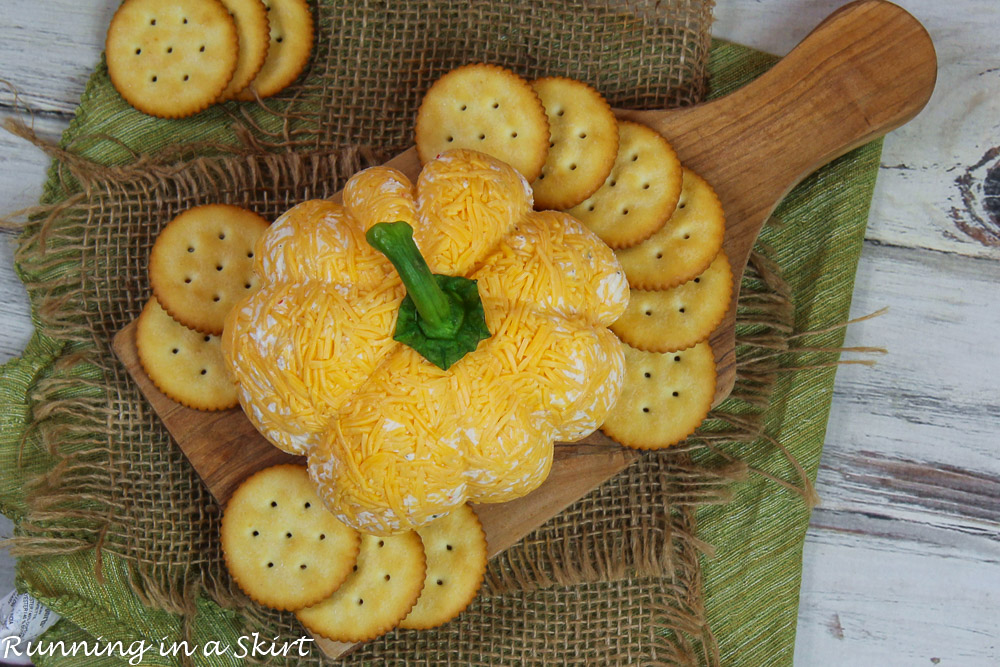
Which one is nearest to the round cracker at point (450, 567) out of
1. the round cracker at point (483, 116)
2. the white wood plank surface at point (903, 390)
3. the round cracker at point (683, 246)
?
the round cracker at point (683, 246)

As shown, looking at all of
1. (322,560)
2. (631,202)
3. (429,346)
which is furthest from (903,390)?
(322,560)

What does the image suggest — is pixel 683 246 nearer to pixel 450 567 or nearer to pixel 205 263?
pixel 450 567

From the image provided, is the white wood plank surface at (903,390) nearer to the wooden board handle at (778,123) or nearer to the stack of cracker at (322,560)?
the wooden board handle at (778,123)

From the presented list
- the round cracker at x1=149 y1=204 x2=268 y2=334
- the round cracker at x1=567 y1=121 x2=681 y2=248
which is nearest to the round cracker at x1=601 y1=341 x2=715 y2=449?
the round cracker at x1=567 y1=121 x2=681 y2=248

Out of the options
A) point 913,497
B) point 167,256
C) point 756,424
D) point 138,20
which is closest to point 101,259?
point 167,256

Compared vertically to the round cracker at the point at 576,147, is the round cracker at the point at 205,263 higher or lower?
lower

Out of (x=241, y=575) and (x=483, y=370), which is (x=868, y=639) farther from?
(x=241, y=575)
